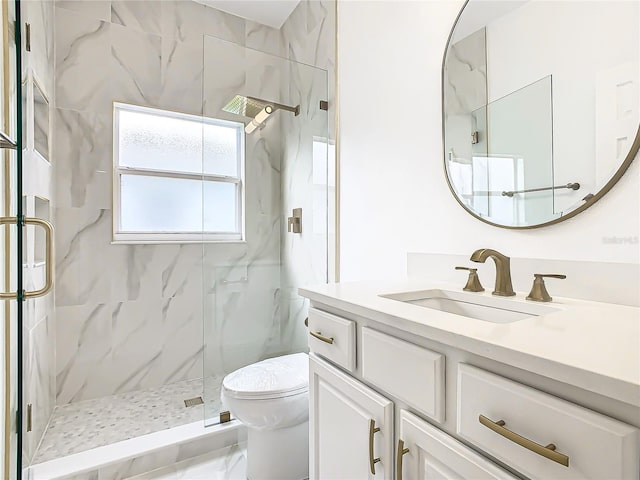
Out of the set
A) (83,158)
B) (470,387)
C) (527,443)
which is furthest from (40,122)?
(527,443)

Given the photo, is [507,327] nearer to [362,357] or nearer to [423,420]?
[423,420]

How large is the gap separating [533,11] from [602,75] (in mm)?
320

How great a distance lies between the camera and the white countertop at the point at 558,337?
1.53ft

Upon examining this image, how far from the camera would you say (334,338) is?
1019 mm

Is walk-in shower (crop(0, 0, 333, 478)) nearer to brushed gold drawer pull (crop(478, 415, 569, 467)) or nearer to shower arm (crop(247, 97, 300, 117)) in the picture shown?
shower arm (crop(247, 97, 300, 117))

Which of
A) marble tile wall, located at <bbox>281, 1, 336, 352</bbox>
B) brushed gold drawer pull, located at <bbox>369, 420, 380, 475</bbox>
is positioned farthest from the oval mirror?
marble tile wall, located at <bbox>281, 1, 336, 352</bbox>

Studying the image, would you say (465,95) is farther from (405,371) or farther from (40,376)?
(40,376)

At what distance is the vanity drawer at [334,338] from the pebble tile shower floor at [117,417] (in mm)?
1113

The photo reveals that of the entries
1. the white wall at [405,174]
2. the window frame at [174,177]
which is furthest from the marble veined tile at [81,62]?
the white wall at [405,174]

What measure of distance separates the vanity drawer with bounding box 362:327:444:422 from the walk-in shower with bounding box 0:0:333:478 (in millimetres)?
1238

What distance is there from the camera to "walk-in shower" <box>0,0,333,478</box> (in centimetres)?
200

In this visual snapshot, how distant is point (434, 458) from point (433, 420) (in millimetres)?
69

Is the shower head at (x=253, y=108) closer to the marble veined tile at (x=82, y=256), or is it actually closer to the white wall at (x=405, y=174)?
the white wall at (x=405, y=174)

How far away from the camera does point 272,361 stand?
6.10ft
